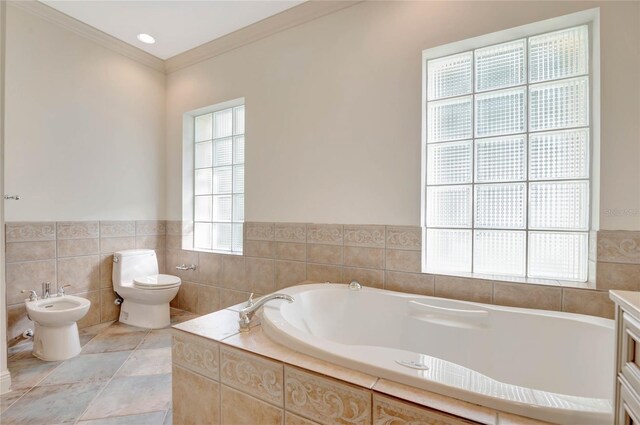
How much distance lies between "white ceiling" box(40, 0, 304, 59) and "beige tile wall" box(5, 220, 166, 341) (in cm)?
173

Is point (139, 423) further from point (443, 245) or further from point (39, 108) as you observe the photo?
point (39, 108)

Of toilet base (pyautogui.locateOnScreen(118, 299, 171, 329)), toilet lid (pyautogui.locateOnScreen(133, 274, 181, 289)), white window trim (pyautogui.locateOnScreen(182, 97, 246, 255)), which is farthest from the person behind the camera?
white window trim (pyautogui.locateOnScreen(182, 97, 246, 255))

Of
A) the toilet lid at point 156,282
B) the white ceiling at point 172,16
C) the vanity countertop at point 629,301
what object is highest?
the white ceiling at point 172,16

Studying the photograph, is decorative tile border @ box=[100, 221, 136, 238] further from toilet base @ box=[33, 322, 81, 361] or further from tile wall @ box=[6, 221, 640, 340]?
toilet base @ box=[33, 322, 81, 361]

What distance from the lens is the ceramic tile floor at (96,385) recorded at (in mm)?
1534

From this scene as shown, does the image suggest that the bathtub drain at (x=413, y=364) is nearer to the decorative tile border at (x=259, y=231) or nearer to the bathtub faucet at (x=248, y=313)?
the bathtub faucet at (x=248, y=313)

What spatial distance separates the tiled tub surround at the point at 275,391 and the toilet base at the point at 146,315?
1.62 meters

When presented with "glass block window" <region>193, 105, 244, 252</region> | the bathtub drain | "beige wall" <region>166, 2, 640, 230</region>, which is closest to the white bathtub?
the bathtub drain

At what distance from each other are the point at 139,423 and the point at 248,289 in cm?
120

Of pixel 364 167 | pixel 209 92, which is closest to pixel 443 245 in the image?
pixel 364 167

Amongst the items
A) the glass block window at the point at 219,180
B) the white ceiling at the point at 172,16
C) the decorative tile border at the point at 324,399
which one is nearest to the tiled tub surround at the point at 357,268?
the glass block window at the point at 219,180

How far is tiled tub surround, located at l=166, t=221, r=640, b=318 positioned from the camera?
4.89 ft

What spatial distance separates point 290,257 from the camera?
2.38 meters

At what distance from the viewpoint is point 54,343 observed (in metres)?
2.07
